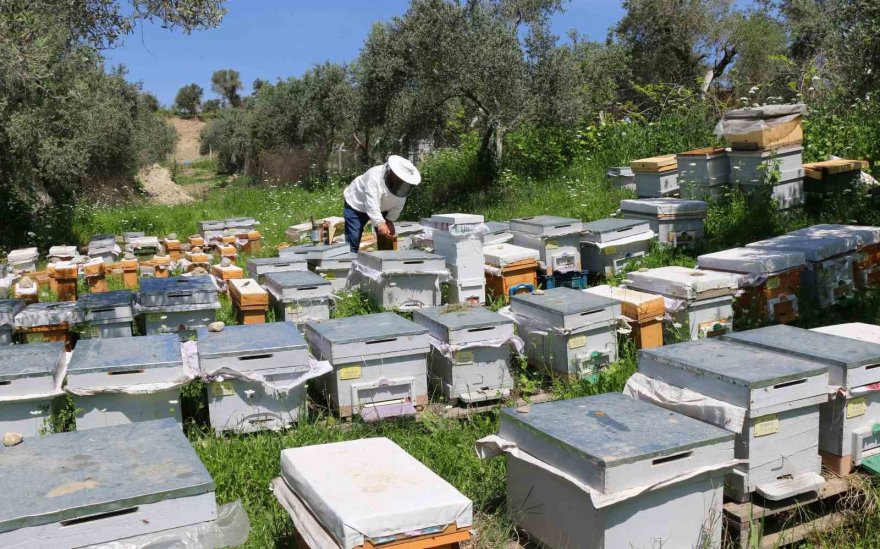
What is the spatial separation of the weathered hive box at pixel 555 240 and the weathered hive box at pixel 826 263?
1.57m

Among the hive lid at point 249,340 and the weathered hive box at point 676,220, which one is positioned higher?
the weathered hive box at point 676,220

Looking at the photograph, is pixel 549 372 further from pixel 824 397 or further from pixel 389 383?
pixel 824 397

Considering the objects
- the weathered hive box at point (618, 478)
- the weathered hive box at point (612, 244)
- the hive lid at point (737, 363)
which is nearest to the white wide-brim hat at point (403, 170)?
the weathered hive box at point (612, 244)

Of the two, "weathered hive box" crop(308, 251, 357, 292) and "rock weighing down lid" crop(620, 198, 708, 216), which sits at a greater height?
"rock weighing down lid" crop(620, 198, 708, 216)

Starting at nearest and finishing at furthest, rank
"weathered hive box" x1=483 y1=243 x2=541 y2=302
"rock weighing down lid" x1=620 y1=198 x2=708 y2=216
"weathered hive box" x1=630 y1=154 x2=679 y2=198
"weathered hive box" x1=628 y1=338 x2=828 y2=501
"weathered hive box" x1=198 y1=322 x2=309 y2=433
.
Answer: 1. "weathered hive box" x1=628 y1=338 x2=828 y2=501
2. "weathered hive box" x1=198 y1=322 x2=309 y2=433
3. "weathered hive box" x1=483 y1=243 x2=541 y2=302
4. "rock weighing down lid" x1=620 y1=198 x2=708 y2=216
5. "weathered hive box" x1=630 y1=154 x2=679 y2=198

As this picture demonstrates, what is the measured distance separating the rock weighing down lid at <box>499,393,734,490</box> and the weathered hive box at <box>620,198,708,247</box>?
4.42 m

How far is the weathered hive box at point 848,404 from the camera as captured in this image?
3.20 metres

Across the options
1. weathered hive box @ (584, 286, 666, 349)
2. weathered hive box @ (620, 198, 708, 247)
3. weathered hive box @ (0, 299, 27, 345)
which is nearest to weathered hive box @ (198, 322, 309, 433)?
weathered hive box @ (0, 299, 27, 345)

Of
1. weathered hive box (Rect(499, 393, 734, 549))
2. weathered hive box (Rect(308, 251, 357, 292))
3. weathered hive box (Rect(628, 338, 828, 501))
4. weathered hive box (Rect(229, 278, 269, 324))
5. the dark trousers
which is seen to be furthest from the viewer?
the dark trousers

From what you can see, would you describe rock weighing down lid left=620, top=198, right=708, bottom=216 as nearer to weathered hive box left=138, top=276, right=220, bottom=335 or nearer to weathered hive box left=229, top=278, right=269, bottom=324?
weathered hive box left=229, top=278, right=269, bottom=324

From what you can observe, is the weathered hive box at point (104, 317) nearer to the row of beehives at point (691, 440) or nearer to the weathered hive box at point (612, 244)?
the row of beehives at point (691, 440)

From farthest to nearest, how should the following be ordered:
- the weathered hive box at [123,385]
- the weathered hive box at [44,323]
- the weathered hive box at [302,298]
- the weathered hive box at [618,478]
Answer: the weathered hive box at [302,298] → the weathered hive box at [44,323] → the weathered hive box at [123,385] → the weathered hive box at [618,478]

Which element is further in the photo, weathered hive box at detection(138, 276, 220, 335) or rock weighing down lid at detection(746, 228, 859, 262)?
rock weighing down lid at detection(746, 228, 859, 262)

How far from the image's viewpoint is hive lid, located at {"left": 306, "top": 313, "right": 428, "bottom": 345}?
4.18 m
